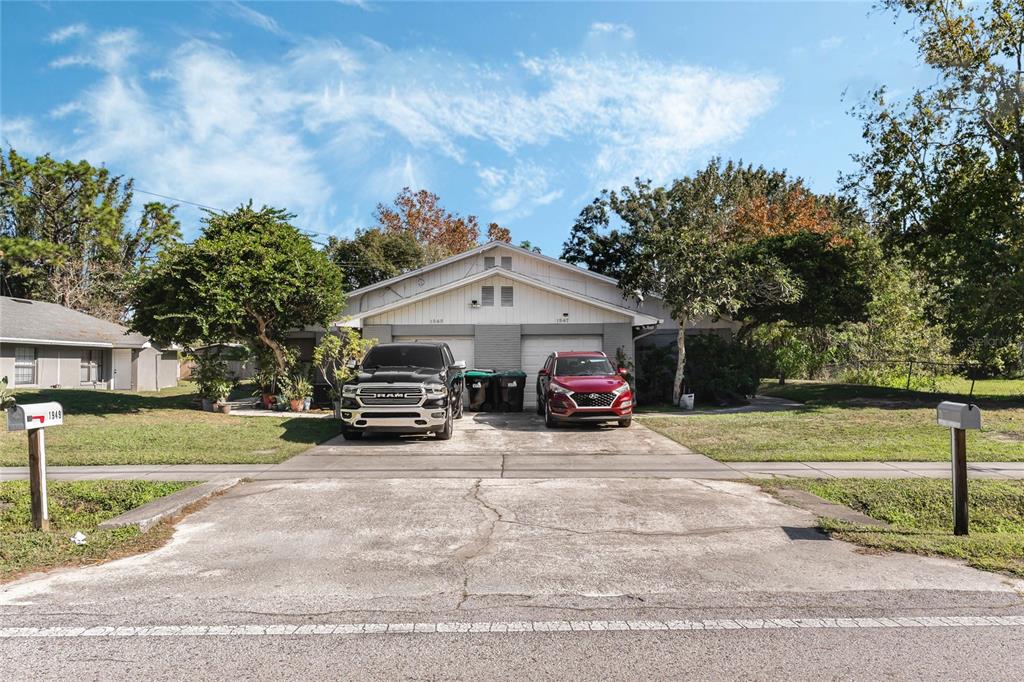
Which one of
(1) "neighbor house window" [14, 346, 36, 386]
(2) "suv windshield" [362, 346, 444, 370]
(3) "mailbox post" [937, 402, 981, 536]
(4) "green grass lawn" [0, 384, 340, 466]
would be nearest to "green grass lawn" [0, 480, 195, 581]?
(4) "green grass lawn" [0, 384, 340, 466]

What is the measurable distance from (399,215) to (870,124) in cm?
3238

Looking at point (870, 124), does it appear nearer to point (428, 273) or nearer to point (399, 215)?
point (428, 273)

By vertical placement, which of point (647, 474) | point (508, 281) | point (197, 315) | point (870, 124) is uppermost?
point (870, 124)

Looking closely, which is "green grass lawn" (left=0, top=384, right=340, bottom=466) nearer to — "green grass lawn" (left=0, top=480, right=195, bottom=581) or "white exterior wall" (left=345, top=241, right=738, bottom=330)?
"green grass lawn" (left=0, top=480, right=195, bottom=581)

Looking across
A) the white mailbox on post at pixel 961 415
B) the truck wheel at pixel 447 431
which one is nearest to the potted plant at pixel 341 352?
the truck wheel at pixel 447 431

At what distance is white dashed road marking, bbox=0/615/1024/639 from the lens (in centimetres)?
405

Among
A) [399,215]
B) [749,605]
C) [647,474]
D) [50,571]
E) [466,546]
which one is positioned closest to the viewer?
[749,605]

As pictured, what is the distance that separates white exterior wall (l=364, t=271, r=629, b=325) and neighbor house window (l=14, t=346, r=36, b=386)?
16603 mm

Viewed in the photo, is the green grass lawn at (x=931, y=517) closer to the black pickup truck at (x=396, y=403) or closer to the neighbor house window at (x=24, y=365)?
the black pickup truck at (x=396, y=403)

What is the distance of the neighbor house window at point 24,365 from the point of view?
2651cm

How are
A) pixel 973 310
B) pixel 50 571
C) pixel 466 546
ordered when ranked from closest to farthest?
pixel 50 571
pixel 466 546
pixel 973 310

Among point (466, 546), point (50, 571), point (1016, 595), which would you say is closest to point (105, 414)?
point (50, 571)

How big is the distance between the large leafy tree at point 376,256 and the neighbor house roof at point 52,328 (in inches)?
517

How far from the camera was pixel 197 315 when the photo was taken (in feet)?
55.2
